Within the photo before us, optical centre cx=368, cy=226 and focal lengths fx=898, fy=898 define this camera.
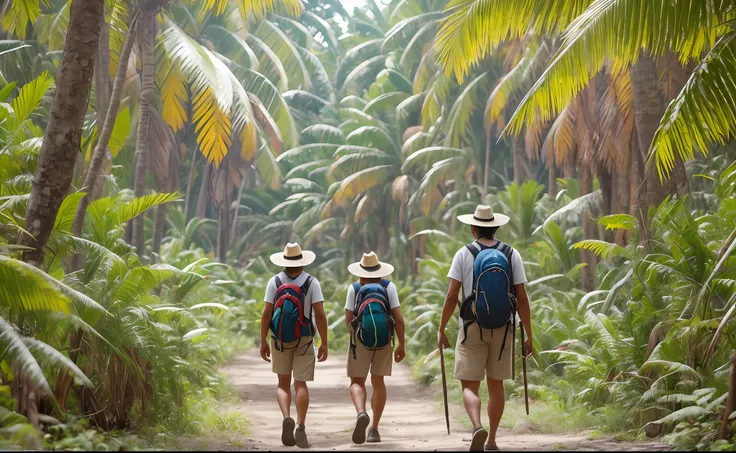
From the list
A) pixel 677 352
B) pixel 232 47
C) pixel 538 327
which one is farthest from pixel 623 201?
pixel 232 47

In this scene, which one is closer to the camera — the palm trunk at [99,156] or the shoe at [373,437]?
the shoe at [373,437]

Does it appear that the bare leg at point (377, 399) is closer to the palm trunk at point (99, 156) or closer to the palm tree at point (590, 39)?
the palm tree at point (590, 39)

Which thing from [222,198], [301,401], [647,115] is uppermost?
[647,115]

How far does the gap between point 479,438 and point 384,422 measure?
446 cm

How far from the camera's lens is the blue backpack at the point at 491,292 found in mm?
6699

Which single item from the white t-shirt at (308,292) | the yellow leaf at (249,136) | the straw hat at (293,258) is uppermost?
the yellow leaf at (249,136)

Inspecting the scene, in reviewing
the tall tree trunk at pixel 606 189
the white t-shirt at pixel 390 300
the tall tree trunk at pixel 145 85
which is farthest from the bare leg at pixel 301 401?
the tall tree trunk at pixel 606 189

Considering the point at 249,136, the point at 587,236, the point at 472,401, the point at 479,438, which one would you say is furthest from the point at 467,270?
the point at 249,136

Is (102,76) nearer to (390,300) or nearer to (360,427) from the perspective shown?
(390,300)

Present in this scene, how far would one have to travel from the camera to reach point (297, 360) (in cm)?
788

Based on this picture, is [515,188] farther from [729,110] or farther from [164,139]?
[729,110]

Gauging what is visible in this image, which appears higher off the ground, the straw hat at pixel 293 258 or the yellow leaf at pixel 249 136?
the yellow leaf at pixel 249 136

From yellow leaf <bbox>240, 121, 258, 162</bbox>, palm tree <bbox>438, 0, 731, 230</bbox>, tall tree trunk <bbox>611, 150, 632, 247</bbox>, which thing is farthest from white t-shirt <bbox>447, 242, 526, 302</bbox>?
yellow leaf <bbox>240, 121, 258, 162</bbox>

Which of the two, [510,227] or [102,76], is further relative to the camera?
[510,227]
